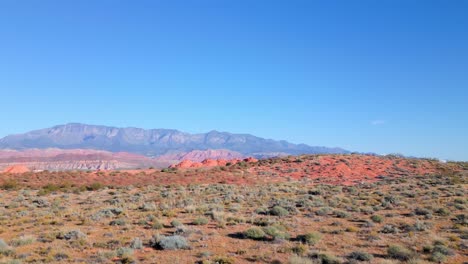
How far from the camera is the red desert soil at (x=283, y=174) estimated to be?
40.2m

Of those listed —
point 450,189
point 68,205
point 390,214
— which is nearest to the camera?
point 390,214

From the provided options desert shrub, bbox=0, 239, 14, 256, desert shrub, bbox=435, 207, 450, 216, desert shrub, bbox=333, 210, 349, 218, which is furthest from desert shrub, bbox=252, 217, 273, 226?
desert shrub, bbox=0, 239, 14, 256

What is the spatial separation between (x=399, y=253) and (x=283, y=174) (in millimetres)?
34202

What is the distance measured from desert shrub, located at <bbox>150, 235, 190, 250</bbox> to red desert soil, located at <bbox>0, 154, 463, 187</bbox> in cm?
2637

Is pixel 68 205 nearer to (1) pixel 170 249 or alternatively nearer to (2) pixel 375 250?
(1) pixel 170 249

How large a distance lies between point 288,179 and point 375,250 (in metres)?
29.9

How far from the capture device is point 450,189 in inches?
1120

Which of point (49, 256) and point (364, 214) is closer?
point (49, 256)

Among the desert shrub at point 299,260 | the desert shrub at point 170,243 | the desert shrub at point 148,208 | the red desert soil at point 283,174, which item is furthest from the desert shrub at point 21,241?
the red desert soil at point 283,174

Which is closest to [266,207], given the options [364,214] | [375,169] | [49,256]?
[364,214]

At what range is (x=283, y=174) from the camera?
1799 inches

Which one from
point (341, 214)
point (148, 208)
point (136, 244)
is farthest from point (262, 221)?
point (148, 208)

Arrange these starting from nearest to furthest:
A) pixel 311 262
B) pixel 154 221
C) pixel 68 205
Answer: pixel 311 262 < pixel 154 221 < pixel 68 205

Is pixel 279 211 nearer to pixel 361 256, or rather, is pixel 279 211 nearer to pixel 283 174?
pixel 361 256
